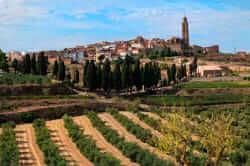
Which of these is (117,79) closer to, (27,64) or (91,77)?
(91,77)

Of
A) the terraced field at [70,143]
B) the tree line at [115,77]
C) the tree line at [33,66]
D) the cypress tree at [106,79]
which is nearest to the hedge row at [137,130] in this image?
the terraced field at [70,143]

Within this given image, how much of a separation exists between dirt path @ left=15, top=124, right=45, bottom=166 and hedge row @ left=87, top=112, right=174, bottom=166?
396 cm

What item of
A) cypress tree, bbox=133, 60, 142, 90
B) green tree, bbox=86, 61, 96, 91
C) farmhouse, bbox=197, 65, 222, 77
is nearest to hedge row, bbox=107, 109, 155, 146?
green tree, bbox=86, 61, 96, 91

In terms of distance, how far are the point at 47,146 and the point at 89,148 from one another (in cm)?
204

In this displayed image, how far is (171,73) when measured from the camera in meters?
65.7

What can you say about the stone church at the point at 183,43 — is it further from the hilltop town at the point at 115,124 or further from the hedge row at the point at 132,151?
the hedge row at the point at 132,151

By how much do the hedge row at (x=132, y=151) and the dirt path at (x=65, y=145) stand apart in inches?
79.9

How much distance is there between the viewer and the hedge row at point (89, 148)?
17219mm

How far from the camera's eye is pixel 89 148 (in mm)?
20078

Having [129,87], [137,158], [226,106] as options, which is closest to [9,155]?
[137,158]

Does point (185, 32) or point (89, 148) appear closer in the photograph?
point (89, 148)

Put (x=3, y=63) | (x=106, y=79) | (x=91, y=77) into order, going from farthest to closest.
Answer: (x=3, y=63) < (x=106, y=79) < (x=91, y=77)

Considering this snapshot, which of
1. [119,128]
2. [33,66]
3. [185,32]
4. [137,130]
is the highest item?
[185,32]

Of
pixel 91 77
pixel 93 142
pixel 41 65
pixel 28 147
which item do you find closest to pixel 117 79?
pixel 91 77
